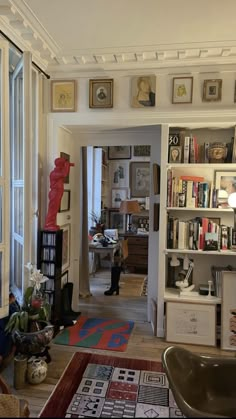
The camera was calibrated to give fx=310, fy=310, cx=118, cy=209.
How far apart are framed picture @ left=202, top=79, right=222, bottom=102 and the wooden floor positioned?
2424mm

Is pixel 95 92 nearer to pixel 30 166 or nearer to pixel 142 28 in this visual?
pixel 142 28

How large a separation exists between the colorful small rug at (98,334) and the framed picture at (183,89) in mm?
2450

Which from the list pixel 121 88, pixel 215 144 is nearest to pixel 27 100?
pixel 121 88

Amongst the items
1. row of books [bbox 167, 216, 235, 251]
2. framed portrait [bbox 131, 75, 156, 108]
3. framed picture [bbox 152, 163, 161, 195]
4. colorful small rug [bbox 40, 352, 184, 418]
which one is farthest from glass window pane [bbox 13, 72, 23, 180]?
colorful small rug [bbox 40, 352, 184, 418]

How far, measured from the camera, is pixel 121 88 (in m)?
3.17

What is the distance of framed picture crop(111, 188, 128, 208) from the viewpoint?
20.3 feet

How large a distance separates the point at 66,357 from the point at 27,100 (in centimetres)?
231

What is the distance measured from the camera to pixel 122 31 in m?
2.54

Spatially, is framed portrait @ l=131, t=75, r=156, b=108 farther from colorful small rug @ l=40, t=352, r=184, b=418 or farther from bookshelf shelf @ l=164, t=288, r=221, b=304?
colorful small rug @ l=40, t=352, r=184, b=418

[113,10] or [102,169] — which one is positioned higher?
[113,10]

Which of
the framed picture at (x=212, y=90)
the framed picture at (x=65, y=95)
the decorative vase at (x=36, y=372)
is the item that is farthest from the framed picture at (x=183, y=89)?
the decorative vase at (x=36, y=372)

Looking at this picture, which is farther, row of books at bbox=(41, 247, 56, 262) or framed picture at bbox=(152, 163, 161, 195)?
framed picture at bbox=(152, 163, 161, 195)

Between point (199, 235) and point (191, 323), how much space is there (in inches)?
34.5

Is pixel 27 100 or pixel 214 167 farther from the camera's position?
pixel 214 167
